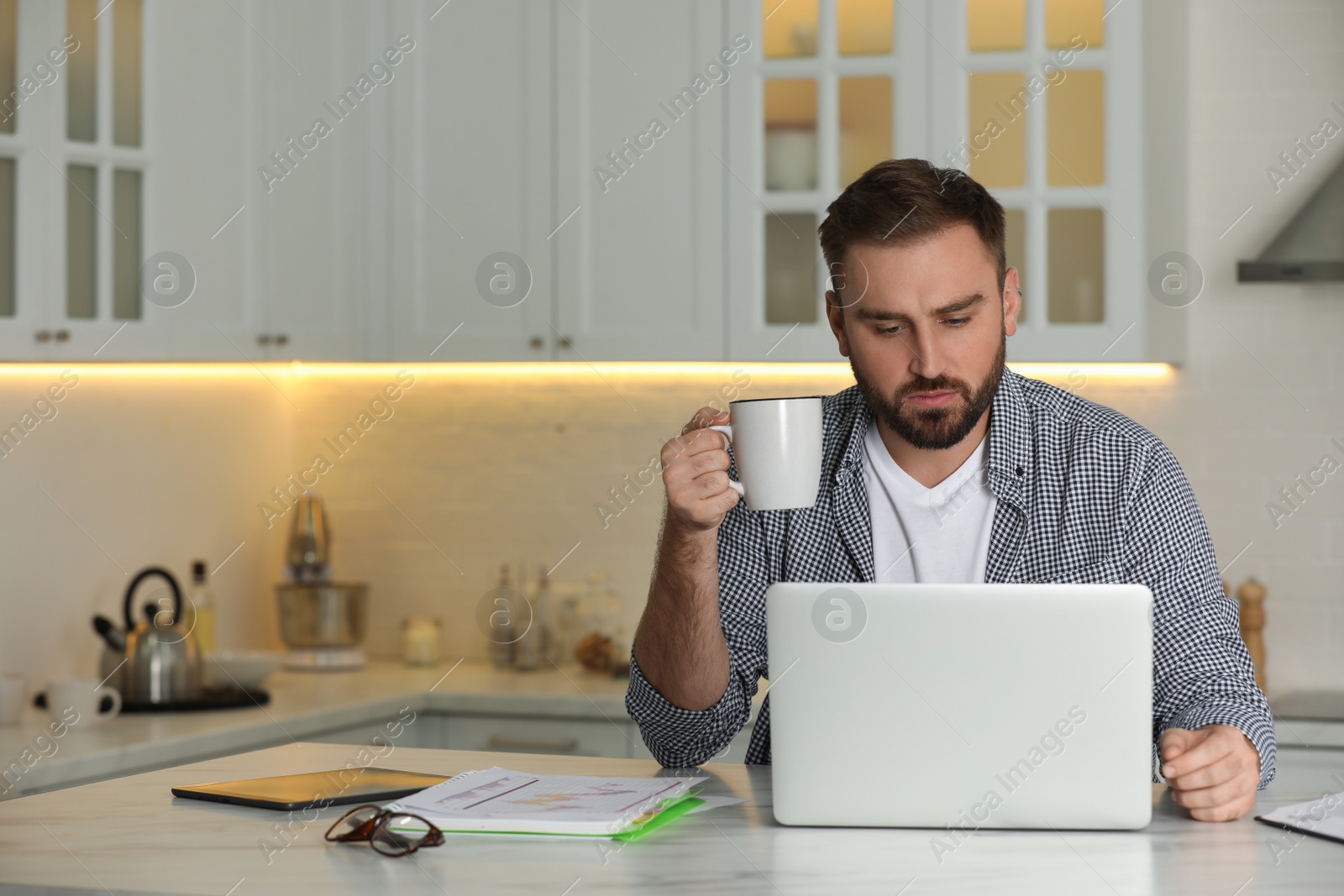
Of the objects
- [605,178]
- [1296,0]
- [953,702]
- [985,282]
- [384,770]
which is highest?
[1296,0]

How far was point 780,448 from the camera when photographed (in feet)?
4.71

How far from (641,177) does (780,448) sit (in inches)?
74.7

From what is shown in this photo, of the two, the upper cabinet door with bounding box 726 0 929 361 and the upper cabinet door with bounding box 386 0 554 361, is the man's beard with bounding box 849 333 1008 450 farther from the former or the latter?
the upper cabinet door with bounding box 386 0 554 361

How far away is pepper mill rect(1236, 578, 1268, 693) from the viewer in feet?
10.3

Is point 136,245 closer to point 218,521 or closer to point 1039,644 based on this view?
point 218,521

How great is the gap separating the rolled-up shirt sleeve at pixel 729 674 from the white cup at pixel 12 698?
54.3 inches

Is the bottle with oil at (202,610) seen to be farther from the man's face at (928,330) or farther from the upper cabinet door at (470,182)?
the man's face at (928,330)

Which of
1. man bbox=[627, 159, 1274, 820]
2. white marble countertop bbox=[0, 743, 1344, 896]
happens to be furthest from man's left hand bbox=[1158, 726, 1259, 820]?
man bbox=[627, 159, 1274, 820]

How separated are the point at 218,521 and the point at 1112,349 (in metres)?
2.13

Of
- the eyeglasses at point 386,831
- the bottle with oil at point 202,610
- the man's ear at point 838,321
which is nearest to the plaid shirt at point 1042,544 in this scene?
the man's ear at point 838,321

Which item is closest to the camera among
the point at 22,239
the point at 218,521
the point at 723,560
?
the point at 723,560

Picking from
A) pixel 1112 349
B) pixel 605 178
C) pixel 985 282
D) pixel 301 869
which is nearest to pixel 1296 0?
pixel 1112 349

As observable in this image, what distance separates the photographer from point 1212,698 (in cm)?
151

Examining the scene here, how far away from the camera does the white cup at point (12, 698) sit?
8.52 ft
